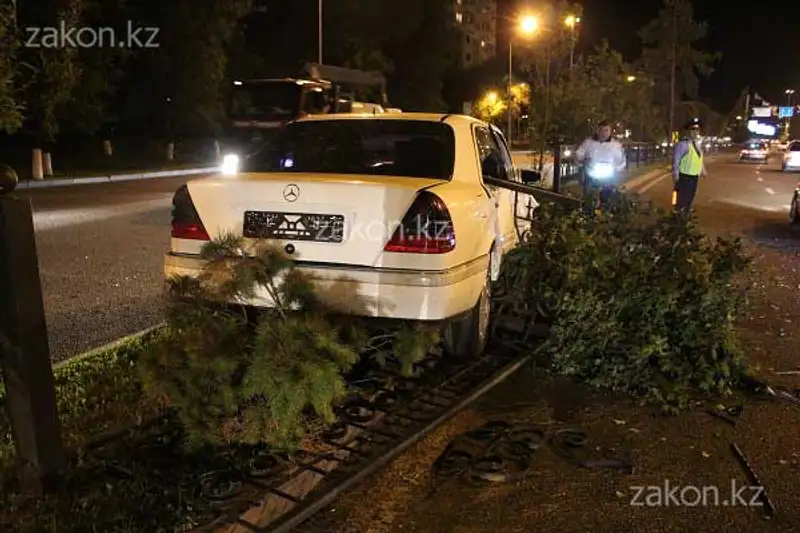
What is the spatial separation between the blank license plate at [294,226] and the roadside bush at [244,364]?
449mm

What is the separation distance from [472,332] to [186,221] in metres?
2.08

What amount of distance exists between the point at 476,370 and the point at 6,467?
3.21 m

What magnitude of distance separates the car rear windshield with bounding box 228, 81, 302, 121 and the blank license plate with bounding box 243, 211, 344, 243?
13659 millimetres

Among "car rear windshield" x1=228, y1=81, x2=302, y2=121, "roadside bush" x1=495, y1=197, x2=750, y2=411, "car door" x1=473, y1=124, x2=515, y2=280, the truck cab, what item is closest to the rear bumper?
"car door" x1=473, y1=124, x2=515, y2=280

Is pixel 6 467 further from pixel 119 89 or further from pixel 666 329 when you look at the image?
pixel 119 89

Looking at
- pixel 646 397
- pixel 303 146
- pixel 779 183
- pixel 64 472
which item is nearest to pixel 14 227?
pixel 64 472

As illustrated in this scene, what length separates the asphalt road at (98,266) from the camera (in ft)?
22.4

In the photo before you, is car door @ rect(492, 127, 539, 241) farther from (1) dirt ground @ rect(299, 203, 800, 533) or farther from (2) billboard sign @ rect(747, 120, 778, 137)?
(2) billboard sign @ rect(747, 120, 778, 137)

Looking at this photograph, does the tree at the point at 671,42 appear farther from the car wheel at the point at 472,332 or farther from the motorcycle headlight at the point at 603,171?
the car wheel at the point at 472,332

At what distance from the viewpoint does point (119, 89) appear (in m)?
35.8

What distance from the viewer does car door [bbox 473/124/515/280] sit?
6.14 metres

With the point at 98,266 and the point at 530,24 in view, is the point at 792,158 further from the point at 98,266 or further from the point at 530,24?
the point at 98,266

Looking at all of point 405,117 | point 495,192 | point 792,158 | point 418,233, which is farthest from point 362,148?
point 792,158

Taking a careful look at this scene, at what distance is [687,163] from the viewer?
1304cm
